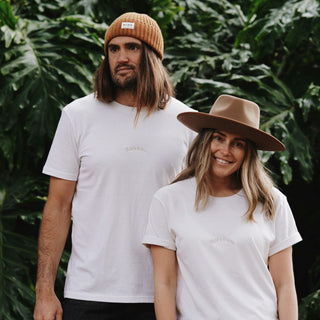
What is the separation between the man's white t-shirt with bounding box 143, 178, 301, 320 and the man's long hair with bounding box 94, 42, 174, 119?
529 mm

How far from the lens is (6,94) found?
4.02 meters

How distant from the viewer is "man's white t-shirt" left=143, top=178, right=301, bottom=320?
93.9 inches

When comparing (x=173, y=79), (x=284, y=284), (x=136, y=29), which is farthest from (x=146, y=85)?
(x=173, y=79)

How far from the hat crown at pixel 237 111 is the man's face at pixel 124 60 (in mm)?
438

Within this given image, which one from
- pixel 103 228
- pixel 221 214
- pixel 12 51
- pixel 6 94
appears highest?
pixel 12 51

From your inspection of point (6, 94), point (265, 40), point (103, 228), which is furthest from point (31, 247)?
point (265, 40)

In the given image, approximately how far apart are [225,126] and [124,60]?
602mm

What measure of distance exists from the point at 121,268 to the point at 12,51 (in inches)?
86.7

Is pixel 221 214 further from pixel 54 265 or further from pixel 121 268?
pixel 54 265

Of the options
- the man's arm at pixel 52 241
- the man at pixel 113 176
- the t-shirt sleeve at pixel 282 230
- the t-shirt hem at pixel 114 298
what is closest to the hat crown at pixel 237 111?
the man at pixel 113 176

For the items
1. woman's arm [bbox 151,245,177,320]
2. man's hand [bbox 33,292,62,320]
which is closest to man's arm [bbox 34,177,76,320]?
man's hand [bbox 33,292,62,320]

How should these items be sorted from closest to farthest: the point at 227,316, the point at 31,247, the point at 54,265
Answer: the point at 227,316 < the point at 54,265 < the point at 31,247

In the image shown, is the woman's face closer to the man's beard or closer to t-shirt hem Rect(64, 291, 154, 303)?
the man's beard

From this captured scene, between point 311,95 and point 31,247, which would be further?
point 311,95
